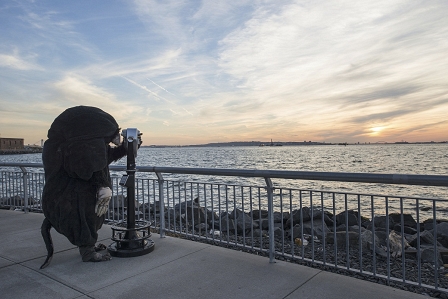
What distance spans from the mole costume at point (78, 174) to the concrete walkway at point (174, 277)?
1.21 feet

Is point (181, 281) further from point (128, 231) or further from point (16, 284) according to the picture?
point (16, 284)

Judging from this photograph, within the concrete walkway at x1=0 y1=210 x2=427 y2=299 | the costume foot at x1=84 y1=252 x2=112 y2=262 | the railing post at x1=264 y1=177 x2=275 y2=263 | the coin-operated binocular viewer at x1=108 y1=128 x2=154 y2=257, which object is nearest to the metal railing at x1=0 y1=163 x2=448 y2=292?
the railing post at x1=264 y1=177 x2=275 y2=263

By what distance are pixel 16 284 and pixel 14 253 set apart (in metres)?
1.27

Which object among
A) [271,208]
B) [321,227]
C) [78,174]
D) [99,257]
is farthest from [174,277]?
[321,227]

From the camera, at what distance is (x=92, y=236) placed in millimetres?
4457

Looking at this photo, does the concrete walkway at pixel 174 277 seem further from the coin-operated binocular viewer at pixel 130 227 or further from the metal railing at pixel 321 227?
the metal railing at pixel 321 227

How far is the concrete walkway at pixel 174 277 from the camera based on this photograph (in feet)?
11.5

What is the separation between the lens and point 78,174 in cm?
412

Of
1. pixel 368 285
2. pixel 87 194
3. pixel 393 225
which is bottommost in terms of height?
pixel 393 225

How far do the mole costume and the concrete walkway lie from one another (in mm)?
370

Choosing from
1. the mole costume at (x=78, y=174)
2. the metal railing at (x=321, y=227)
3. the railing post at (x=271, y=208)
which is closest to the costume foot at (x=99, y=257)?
the mole costume at (x=78, y=174)

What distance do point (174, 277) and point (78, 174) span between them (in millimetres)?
1625

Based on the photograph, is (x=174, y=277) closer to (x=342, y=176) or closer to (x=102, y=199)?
(x=102, y=199)

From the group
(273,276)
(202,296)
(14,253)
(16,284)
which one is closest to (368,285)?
→ (273,276)
